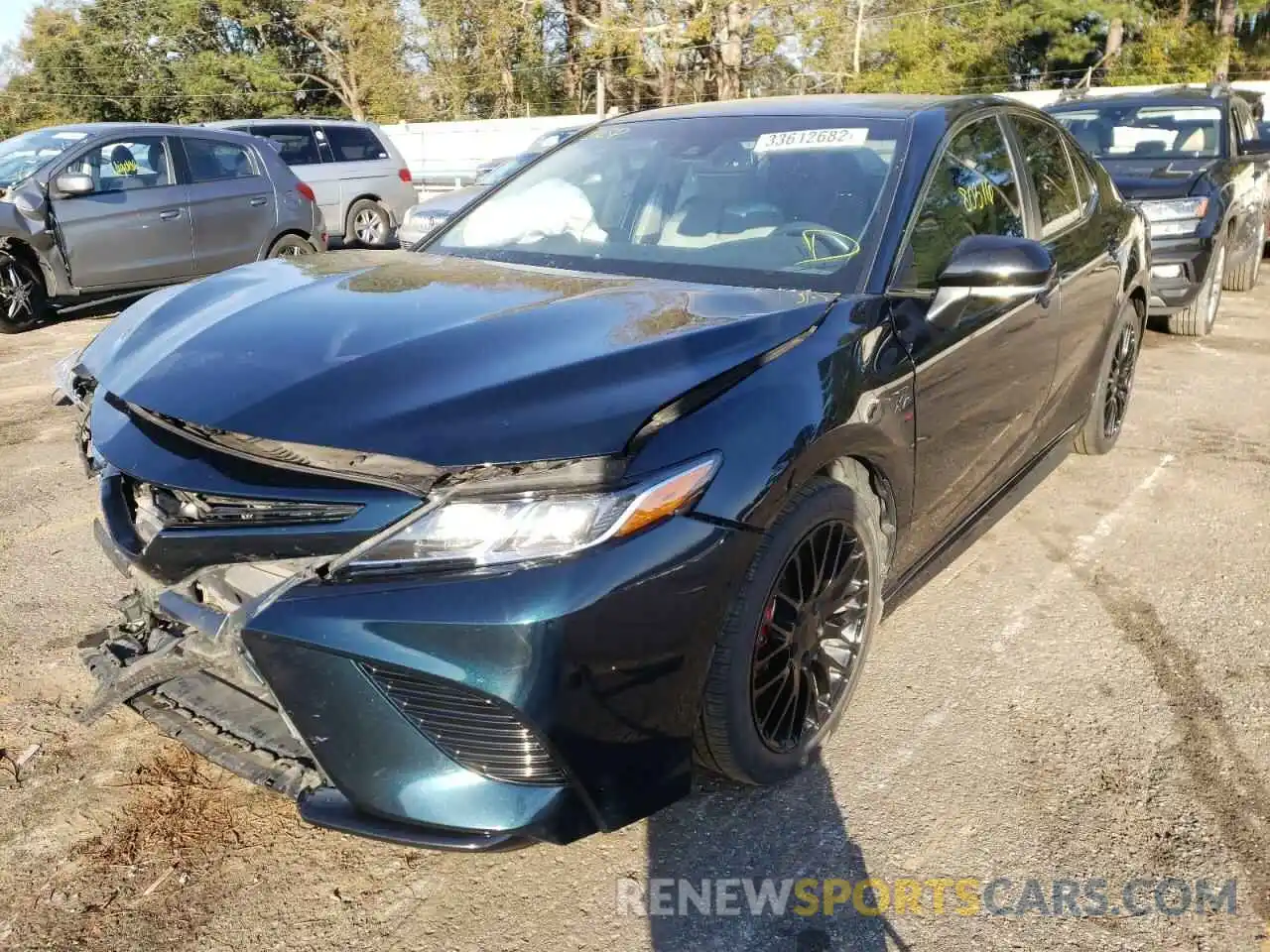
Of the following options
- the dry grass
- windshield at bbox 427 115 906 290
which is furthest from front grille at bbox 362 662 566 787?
windshield at bbox 427 115 906 290

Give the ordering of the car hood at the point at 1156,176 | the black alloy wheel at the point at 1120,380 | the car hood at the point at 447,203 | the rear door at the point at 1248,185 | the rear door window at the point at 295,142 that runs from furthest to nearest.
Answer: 1. the rear door window at the point at 295,142
2. the car hood at the point at 447,203
3. the rear door at the point at 1248,185
4. the car hood at the point at 1156,176
5. the black alloy wheel at the point at 1120,380

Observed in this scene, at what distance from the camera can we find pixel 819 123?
3.39m

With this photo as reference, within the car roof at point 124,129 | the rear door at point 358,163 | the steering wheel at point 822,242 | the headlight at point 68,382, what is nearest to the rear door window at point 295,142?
the rear door at point 358,163

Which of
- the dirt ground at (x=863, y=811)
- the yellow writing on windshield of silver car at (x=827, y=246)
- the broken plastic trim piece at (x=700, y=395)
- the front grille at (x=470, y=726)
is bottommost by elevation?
the dirt ground at (x=863, y=811)

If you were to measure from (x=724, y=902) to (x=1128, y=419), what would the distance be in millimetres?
4514

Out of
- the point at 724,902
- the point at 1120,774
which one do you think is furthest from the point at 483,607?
the point at 1120,774

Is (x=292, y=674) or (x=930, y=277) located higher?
(x=930, y=277)

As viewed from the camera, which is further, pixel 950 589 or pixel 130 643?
pixel 950 589

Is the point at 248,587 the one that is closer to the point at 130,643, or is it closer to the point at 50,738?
the point at 130,643

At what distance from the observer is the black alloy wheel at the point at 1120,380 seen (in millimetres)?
4903

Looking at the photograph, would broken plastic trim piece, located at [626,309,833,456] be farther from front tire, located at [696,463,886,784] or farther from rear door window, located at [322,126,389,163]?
rear door window, located at [322,126,389,163]

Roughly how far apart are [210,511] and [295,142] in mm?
11809

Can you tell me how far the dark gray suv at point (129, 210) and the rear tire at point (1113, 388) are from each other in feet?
24.2

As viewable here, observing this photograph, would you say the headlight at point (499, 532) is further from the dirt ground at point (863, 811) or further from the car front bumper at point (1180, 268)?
the car front bumper at point (1180, 268)
